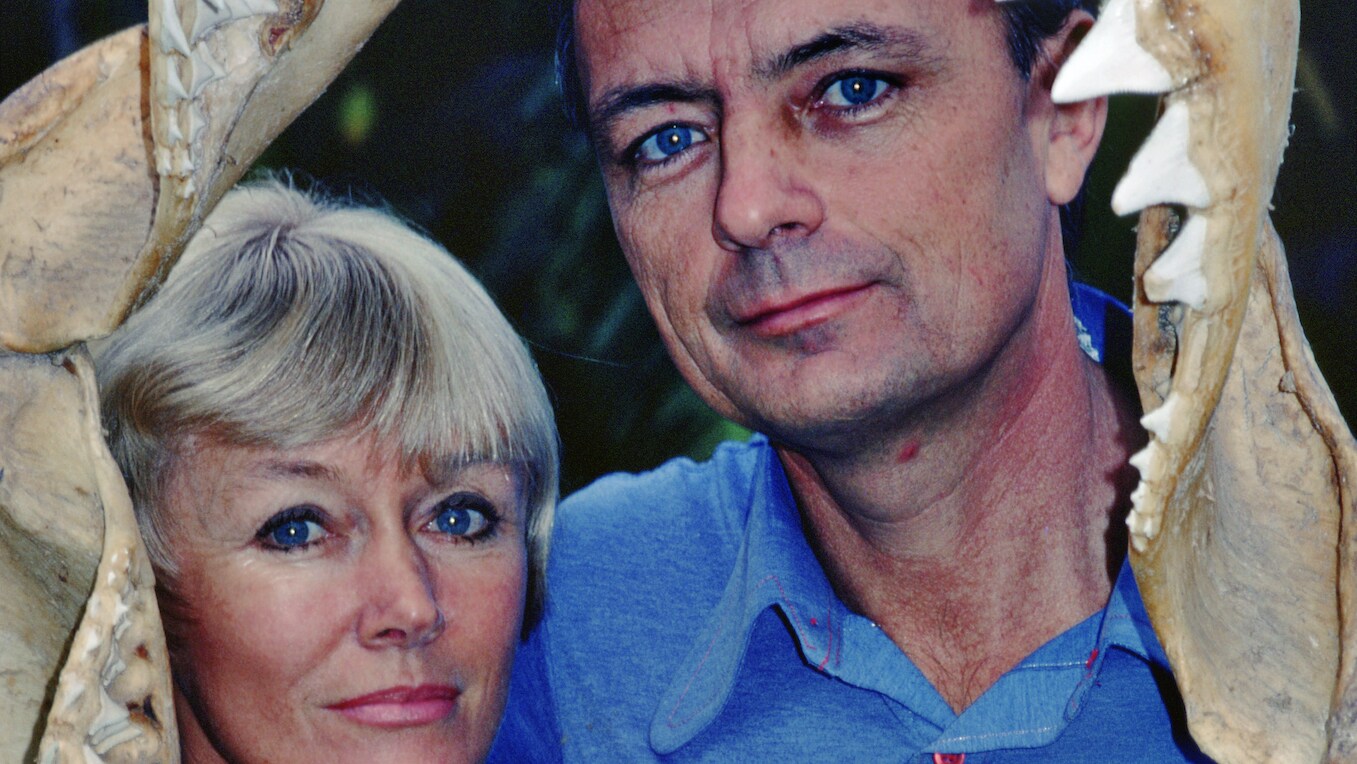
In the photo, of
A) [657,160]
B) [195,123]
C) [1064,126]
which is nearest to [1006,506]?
[1064,126]

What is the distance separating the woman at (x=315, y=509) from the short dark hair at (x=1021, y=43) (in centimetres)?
37

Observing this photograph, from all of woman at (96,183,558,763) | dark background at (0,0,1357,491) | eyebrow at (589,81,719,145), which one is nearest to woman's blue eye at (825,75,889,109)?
eyebrow at (589,81,719,145)

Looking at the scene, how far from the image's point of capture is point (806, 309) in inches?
54.1

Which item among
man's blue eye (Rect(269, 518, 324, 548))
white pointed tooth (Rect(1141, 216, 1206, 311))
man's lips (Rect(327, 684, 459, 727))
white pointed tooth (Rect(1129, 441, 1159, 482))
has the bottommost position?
man's lips (Rect(327, 684, 459, 727))

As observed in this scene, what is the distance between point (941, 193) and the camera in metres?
1.38

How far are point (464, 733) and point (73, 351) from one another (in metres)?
0.56

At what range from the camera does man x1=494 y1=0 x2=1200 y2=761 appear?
1.36m

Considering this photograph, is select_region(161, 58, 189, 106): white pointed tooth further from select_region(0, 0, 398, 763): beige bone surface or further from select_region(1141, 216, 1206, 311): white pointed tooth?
select_region(1141, 216, 1206, 311): white pointed tooth

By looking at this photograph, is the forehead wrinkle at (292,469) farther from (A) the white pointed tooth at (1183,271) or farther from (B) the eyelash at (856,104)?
(A) the white pointed tooth at (1183,271)

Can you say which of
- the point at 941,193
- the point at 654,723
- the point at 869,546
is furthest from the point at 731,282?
the point at 654,723

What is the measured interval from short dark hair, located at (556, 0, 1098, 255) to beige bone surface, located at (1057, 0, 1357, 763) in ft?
1.35

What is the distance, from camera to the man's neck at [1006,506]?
59.6 inches

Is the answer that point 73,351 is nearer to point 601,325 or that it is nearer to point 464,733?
point 464,733

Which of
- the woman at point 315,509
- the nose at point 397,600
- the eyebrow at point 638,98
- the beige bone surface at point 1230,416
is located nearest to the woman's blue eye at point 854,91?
the eyebrow at point 638,98
